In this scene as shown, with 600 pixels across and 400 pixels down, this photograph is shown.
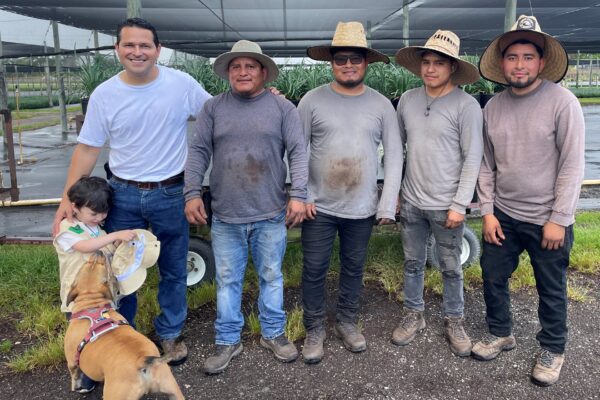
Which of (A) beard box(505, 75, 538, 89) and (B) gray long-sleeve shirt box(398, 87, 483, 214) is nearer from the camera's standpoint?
(A) beard box(505, 75, 538, 89)

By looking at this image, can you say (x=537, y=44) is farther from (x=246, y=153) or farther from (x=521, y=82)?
(x=246, y=153)

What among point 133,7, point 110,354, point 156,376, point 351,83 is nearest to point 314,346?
point 156,376

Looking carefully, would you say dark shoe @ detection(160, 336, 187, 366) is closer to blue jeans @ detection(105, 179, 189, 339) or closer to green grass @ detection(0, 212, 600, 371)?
blue jeans @ detection(105, 179, 189, 339)

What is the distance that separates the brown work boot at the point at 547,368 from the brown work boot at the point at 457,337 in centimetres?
40

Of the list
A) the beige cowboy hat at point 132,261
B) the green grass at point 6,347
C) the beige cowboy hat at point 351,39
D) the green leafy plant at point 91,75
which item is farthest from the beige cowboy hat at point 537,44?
the green grass at point 6,347

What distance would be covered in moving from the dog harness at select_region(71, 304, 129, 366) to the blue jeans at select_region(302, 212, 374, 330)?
3.91 feet

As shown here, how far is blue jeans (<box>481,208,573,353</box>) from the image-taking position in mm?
2932

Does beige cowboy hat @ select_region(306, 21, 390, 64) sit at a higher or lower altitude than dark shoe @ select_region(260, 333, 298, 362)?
higher

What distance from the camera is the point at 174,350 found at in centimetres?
317

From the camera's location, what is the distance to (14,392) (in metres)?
2.86

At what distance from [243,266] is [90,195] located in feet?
3.25

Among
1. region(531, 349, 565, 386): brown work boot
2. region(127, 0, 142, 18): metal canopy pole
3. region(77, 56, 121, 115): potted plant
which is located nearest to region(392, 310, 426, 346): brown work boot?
region(531, 349, 565, 386): brown work boot

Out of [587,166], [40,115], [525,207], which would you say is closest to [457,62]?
[525,207]

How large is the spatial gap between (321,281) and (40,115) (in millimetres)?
21518
